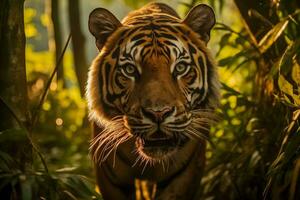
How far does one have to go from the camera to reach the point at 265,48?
13.8ft

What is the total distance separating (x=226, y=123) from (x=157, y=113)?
1.80 metres

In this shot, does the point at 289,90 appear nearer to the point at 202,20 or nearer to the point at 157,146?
the point at 157,146

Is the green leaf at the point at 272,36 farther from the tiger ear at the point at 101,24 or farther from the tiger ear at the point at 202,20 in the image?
the tiger ear at the point at 101,24

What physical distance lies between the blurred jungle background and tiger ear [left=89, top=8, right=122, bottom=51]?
381mm

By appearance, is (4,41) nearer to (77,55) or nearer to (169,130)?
(169,130)

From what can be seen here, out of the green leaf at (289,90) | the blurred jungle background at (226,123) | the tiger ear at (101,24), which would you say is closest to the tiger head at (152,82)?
the tiger ear at (101,24)

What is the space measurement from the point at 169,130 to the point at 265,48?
40.8 inches

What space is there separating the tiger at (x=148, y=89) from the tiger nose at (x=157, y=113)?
153mm

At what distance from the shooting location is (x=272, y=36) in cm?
404

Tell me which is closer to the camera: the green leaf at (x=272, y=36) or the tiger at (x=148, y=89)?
the tiger at (x=148, y=89)

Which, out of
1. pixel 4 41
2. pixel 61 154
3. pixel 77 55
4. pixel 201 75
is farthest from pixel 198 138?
pixel 77 55

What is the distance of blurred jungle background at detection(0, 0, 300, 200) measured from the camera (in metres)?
3.12

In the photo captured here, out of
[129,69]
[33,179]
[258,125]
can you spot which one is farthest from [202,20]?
[33,179]

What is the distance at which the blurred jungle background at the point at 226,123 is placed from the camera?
10.3ft
